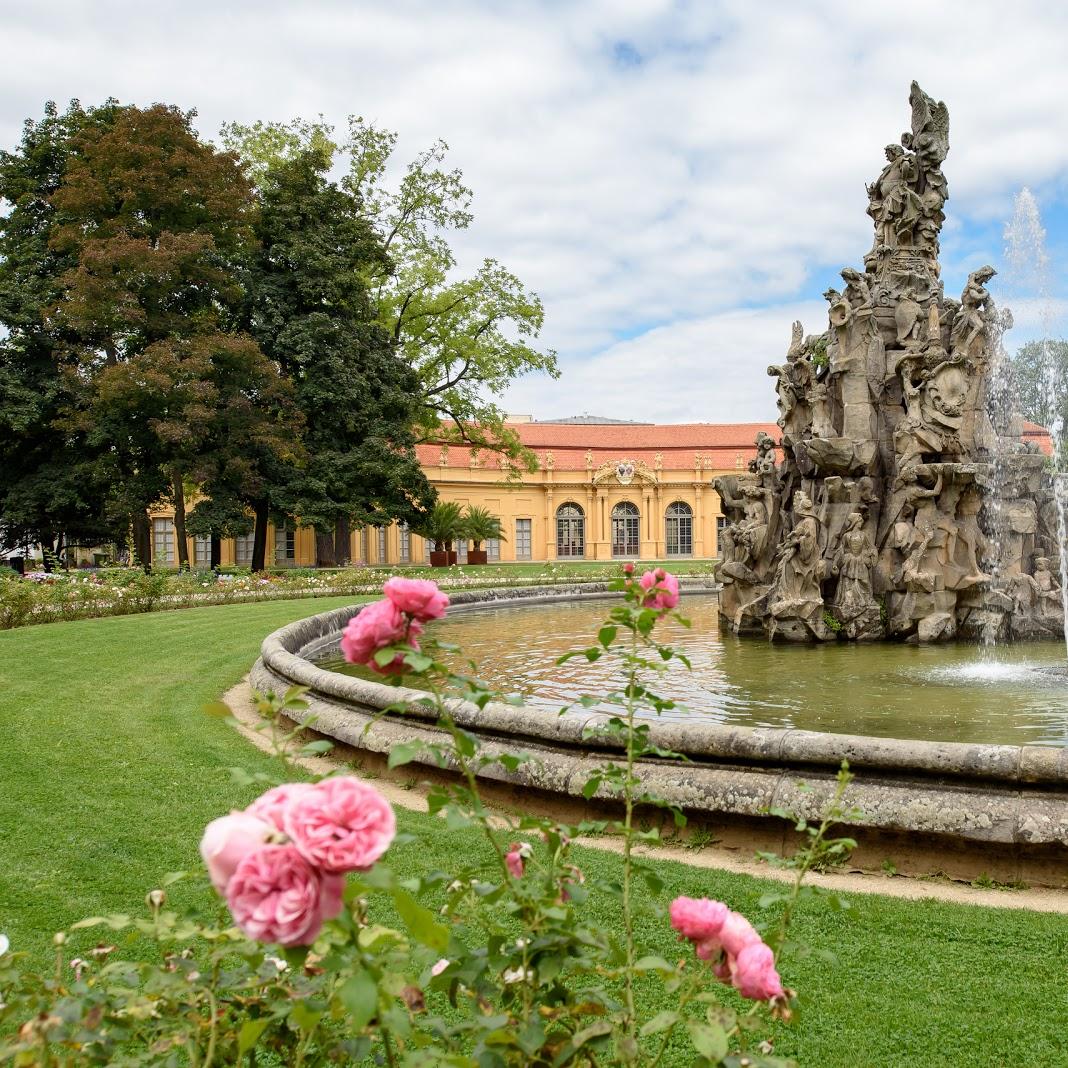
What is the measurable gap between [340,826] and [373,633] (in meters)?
0.50

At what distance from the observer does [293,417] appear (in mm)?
27312

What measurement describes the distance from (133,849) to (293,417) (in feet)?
79.0

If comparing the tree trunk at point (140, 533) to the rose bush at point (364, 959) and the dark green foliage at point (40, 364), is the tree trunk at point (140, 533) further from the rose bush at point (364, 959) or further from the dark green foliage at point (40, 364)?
the rose bush at point (364, 959)

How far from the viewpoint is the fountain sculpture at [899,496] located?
409 inches

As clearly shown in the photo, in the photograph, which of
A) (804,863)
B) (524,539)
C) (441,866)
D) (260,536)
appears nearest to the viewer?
(804,863)

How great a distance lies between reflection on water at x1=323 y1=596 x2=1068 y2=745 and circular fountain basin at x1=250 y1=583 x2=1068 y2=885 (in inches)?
1.0

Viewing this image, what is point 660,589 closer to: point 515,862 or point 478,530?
point 515,862

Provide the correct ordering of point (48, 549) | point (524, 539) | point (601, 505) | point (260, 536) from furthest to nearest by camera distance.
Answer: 1. point (601, 505)
2. point (524, 539)
3. point (260, 536)
4. point (48, 549)

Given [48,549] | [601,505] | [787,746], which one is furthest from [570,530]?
[787,746]

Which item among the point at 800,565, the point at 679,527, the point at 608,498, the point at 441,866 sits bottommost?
the point at 441,866

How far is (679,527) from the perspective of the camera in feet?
161

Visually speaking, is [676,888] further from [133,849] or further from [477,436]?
[477,436]

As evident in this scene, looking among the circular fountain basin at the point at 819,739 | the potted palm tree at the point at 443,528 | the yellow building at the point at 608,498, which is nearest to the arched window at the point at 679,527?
the yellow building at the point at 608,498

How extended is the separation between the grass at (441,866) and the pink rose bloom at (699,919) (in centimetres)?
33
